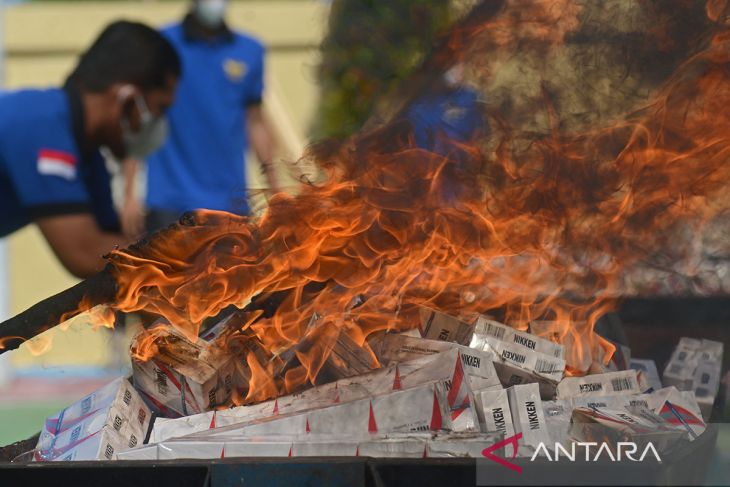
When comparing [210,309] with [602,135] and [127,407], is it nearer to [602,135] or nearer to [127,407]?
[127,407]

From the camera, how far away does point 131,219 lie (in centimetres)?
592

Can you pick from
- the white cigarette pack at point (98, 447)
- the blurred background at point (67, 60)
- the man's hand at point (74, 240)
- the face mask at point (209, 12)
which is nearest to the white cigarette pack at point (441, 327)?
the white cigarette pack at point (98, 447)

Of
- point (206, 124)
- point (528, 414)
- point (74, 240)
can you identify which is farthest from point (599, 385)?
point (206, 124)

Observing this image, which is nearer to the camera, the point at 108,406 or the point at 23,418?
the point at 108,406

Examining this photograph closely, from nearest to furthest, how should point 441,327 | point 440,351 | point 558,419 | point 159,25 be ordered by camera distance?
point 558,419 < point 440,351 < point 441,327 < point 159,25

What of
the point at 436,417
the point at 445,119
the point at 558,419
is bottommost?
the point at 558,419

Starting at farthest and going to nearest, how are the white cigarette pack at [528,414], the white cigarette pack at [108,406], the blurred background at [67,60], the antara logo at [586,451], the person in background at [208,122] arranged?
the blurred background at [67,60] < the person in background at [208,122] < the white cigarette pack at [108,406] < the white cigarette pack at [528,414] < the antara logo at [586,451]

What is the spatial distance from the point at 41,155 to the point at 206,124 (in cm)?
221

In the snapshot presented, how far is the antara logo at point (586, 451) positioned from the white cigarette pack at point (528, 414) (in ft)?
0.13

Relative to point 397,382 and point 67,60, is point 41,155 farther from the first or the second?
point 67,60

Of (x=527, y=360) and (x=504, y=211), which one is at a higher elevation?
(x=504, y=211)

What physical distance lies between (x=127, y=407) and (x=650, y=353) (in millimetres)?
2042

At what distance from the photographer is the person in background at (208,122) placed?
6.80m

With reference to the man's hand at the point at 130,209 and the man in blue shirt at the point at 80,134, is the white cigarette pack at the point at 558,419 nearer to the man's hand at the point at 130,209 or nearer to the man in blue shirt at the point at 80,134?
the man in blue shirt at the point at 80,134
